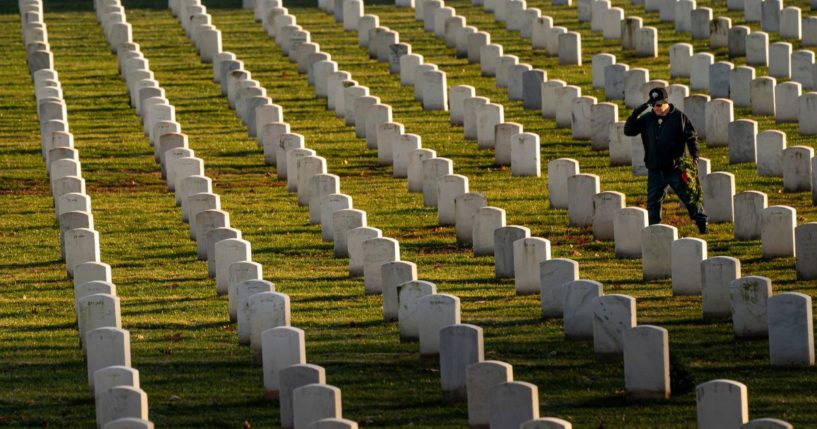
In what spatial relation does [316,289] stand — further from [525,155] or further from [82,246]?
[525,155]

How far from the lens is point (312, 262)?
1938 cm

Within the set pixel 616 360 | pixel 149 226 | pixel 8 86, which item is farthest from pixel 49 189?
pixel 616 360

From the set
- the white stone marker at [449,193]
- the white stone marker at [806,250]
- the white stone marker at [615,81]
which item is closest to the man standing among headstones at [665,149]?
the white stone marker at [806,250]

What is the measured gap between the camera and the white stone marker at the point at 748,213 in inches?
741

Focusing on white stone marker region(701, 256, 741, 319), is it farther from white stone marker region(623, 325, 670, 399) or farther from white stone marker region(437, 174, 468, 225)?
white stone marker region(437, 174, 468, 225)

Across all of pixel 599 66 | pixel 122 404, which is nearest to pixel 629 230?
pixel 122 404

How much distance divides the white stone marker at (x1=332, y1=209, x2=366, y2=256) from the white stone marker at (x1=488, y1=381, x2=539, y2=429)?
7.01 m

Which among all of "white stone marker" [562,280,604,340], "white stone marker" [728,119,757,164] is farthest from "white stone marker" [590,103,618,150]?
"white stone marker" [562,280,604,340]

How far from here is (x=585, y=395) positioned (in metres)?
13.8

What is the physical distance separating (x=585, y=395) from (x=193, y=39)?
829 inches

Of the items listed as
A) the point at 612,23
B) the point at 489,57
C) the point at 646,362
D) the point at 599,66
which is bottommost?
the point at 646,362

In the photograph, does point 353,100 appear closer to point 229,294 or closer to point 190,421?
point 229,294

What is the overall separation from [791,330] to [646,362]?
1.39 meters

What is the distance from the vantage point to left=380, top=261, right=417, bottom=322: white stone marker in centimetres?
1605
